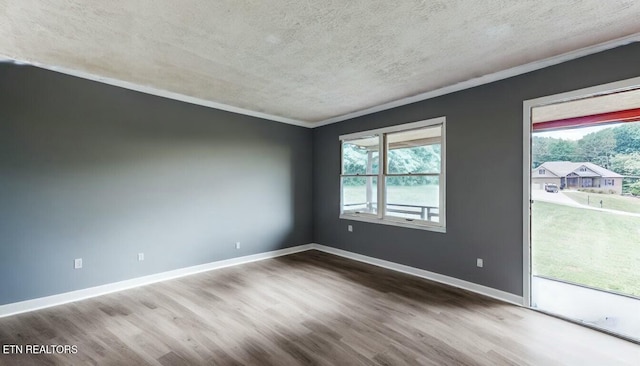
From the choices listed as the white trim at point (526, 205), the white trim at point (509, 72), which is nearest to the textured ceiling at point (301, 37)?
the white trim at point (509, 72)

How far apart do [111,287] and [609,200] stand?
5.81 metres

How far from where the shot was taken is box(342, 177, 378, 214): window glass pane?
5234 mm

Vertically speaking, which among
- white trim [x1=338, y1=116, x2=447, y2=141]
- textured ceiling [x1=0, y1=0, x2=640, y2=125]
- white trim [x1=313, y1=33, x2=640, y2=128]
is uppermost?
textured ceiling [x1=0, y1=0, x2=640, y2=125]

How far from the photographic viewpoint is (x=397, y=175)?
4.77 meters

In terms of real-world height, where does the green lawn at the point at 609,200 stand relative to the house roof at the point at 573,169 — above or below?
below

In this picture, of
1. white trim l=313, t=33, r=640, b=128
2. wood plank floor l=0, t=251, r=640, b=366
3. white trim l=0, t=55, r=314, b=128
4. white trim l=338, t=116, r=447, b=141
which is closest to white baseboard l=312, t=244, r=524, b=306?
wood plank floor l=0, t=251, r=640, b=366

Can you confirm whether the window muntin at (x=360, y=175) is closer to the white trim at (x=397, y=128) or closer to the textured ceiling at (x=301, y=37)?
the white trim at (x=397, y=128)

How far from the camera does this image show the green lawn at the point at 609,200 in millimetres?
2771

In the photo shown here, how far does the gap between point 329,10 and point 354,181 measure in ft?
12.0

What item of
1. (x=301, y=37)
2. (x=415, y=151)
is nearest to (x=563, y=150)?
(x=415, y=151)

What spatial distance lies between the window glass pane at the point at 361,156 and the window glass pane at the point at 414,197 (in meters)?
0.47

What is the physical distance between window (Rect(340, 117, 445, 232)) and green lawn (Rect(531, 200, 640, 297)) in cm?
116

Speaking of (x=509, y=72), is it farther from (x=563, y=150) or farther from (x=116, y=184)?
(x=116, y=184)

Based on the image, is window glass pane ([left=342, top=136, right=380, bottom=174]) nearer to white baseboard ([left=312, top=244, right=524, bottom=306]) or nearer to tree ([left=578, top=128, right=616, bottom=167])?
white baseboard ([left=312, top=244, right=524, bottom=306])
